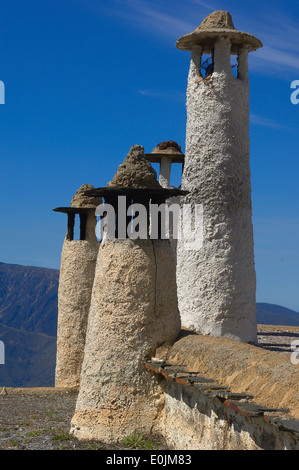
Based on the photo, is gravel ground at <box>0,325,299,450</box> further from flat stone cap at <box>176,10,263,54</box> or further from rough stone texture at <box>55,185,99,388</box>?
flat stone cap at <box>176,10,263,54</box>

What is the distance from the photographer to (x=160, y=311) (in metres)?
9.99

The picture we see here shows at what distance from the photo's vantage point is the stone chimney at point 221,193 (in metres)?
13.4

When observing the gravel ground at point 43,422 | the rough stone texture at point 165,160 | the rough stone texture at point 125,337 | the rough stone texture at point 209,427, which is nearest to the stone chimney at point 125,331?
the rough stone texture at point 125,337

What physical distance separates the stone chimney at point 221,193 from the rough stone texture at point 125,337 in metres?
3.35

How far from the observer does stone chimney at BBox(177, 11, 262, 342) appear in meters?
13.4

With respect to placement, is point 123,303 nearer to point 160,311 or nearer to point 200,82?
point 160,311

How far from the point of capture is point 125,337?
9773 millimetres

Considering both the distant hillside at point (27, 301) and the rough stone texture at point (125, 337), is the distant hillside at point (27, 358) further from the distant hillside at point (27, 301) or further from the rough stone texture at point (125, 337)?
the rough stone texture at point (125, 337)

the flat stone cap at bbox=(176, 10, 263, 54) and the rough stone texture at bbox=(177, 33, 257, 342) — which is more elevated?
the flat stone cap at bbox=(176, 10, 263, 54)

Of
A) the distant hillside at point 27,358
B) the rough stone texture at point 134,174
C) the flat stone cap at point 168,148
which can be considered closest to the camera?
the rough stone texture at point 134,174

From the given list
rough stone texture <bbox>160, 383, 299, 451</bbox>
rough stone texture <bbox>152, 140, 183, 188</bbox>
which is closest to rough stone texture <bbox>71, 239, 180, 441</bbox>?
rough stone texture <bbox>160, 383, 299, 451</bbox>

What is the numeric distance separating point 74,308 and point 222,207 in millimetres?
4433
